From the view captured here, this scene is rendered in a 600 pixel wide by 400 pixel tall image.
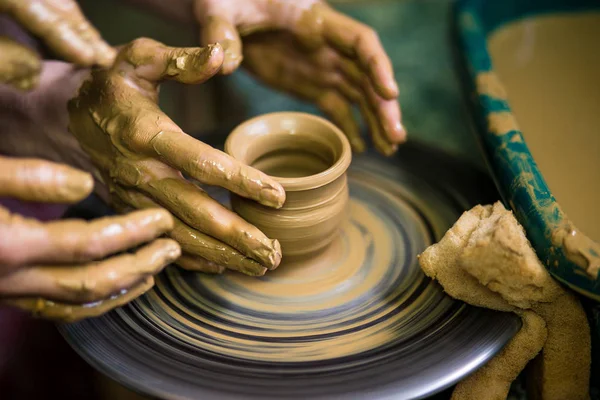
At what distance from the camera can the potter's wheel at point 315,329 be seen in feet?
3.35

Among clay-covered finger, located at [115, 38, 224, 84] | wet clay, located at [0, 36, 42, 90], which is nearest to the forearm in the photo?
wet clay, located at [0, 36, 42, 90]

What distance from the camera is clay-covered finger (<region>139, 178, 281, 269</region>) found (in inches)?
43.5

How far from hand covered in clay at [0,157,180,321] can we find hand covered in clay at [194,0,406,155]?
546 mm

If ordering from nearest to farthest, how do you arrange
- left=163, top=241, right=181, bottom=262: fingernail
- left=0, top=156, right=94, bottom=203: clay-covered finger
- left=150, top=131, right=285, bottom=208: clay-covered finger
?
left=0, top=156, right=94, bottom=203: clay-covered finger
left=163, top=241, right=181, bottom=262: fingernail
left=150, top=131, right=285, bottom=208: clay-covered finger

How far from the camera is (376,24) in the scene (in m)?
2.25

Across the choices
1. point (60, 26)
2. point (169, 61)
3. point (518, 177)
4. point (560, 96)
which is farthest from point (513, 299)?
point (60, 26)

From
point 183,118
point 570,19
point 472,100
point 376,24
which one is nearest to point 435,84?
point 376,24

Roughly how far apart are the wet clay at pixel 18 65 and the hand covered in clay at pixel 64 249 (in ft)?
1.98

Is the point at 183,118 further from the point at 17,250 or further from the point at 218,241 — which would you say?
the point at 17,250

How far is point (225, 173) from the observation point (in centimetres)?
108

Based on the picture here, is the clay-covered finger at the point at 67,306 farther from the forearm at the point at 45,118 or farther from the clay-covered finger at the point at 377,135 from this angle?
the clay-covered finger at the point at 377,135

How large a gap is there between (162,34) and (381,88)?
139cm

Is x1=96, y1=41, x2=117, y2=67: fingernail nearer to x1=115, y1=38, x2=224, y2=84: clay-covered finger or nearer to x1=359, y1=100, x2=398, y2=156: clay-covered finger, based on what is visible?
x1=115, y1=38, x2=224, y2=84: clay-covered finger

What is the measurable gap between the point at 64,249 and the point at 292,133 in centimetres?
61
